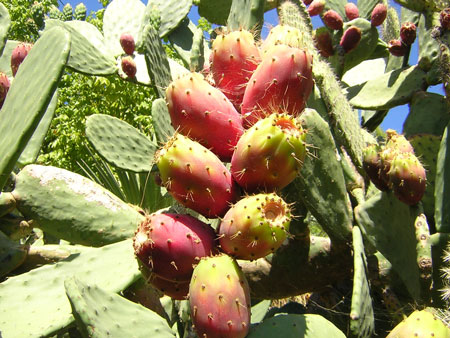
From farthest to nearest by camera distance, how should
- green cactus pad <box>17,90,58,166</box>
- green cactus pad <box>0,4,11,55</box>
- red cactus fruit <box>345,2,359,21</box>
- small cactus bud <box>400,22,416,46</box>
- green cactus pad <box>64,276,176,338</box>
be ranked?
red cactus fruit <box>345,2,359,21</box> → small cactus bud <box>400,22,416,46</box> → green cactus pad <box>0,4,11,55</box> → green cactus pad <box>17,90,58,166</box> → green cactus pad <box>64,276,176,338</box>

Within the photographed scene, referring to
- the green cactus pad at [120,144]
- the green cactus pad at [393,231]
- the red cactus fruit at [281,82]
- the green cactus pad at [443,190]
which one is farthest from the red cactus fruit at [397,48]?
the red cactus fruit at [281,82]

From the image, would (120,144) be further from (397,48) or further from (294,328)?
(397,48)

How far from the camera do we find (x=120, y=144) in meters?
1.68

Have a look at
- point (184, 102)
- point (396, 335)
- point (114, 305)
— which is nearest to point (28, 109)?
point (184, 102)

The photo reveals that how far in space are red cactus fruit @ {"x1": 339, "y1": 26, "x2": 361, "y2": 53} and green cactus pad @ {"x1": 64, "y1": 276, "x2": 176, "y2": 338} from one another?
1.93m

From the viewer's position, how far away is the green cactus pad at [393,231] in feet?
4.59

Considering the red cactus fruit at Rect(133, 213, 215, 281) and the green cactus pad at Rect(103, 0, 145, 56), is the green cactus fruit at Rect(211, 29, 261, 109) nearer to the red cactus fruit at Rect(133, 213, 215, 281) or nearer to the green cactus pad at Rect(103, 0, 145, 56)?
the red cactus fruit at Rect(133, 213, 215, 281)

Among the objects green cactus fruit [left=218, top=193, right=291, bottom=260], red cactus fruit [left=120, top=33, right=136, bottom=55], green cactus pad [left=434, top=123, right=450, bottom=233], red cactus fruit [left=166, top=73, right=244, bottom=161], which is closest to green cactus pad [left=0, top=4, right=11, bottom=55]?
red cactus fruit [left=120, top=33, right=136, bottom=55]

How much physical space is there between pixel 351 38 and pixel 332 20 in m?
0.15

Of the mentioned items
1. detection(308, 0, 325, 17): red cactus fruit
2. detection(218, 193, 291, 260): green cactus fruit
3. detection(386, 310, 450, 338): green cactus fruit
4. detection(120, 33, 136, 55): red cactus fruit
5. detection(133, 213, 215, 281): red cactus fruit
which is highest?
detection(308, 0, 325, 17): red cactus fruit

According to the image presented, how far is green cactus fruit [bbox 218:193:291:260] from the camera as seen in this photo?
102cm

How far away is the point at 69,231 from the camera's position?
1570 millimetres

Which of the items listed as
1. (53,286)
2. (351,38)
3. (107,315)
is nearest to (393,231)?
(107,315)

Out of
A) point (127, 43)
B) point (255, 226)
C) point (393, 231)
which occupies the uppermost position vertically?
point (255, 226)
